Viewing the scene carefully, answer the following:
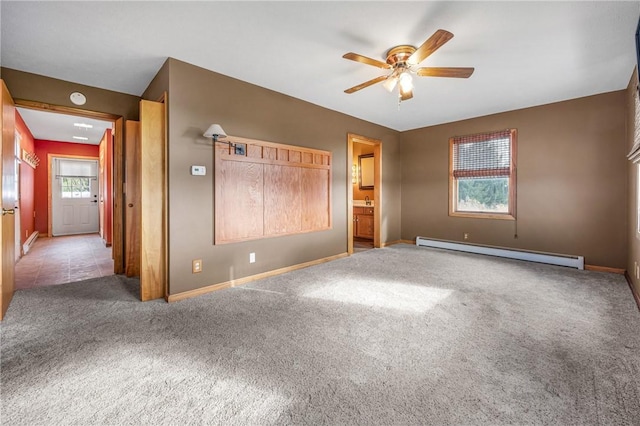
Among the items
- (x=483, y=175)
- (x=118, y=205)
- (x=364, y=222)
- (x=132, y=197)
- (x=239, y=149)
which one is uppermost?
(x=239, y=149)

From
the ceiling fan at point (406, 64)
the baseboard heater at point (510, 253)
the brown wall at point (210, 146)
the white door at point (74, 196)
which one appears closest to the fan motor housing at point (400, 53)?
the ceiling fan at point (406, 64)

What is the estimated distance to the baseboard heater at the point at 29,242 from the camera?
5.42 metres

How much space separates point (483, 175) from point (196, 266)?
5.07 metres

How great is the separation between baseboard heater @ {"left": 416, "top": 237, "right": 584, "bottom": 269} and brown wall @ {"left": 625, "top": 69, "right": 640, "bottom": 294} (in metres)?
0.59

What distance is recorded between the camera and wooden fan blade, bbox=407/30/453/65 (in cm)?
212

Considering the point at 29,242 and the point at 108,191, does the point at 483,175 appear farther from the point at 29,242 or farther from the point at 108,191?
the point at 29,242

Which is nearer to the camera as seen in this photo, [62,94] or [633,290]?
[633,290]

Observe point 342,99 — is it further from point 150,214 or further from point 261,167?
point 150,214

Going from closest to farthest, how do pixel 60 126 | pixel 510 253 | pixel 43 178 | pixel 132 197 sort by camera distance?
1. pixel 132 197
2. pixel 510 253
3. pixel 60 126
4. pixel 43 178

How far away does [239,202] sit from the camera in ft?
11.7

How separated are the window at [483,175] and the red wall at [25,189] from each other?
8071mm

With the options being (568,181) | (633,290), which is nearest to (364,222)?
(568,181)

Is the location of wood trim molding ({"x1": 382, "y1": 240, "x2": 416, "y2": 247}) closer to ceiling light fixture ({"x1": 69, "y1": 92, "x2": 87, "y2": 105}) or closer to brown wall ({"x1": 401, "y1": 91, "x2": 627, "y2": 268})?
brown wall ({"x1": 401, "y1": 91, "x2": 627, "y2": 268})

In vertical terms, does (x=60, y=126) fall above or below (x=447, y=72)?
above
